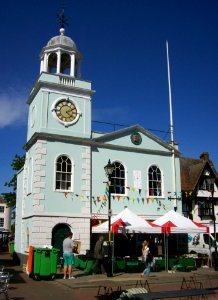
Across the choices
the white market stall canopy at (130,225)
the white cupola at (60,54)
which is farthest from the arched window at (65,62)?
the white market stall canopy at (130,225)

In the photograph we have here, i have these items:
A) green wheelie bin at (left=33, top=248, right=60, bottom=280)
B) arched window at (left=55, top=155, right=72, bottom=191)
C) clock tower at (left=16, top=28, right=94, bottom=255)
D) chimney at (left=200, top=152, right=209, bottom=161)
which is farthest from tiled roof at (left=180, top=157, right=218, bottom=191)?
green wheelie bin at (left=33, top=248, right=60, bottom=280)

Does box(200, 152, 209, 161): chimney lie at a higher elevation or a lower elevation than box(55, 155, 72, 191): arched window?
higher

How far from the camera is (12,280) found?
1462 cm

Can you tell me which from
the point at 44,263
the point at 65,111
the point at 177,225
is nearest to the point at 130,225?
the point at 177,225

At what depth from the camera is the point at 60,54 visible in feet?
73.4

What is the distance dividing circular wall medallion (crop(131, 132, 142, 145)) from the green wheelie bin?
10.6 meters

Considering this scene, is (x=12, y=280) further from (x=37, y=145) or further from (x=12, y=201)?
(x=12, y=201)

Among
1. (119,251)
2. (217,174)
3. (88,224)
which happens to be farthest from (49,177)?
(217,174)

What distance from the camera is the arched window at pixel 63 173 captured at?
20422 mm

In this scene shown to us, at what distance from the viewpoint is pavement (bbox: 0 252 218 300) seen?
11.2m

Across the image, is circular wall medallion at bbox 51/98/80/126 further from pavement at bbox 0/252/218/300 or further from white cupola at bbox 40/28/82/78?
pavement at bbox 0/252/218/300

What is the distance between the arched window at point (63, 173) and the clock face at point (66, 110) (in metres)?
2.37

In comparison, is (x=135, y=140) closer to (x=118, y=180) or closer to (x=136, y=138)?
(x=136, y=138)

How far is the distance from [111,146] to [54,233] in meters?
6.43
